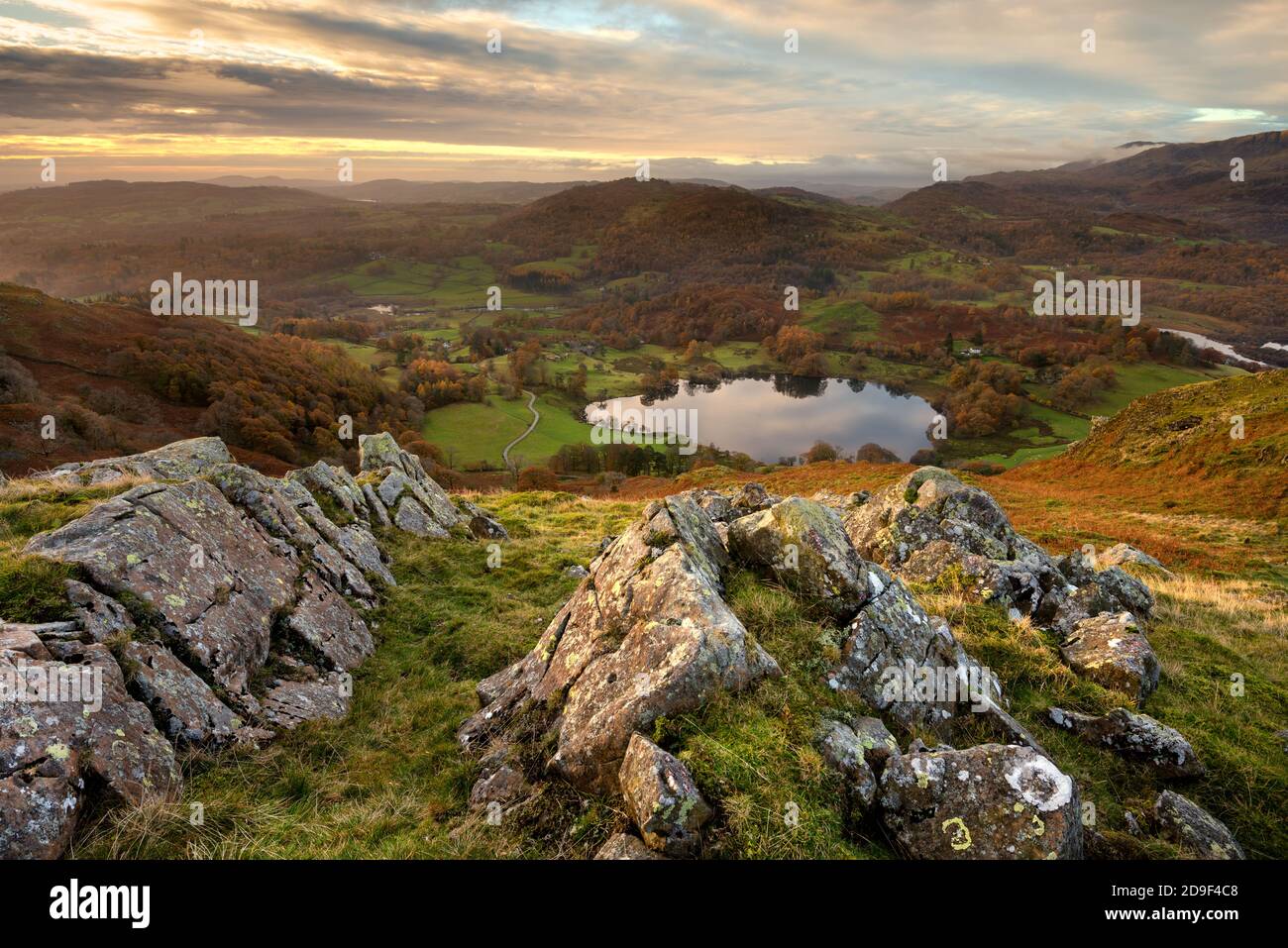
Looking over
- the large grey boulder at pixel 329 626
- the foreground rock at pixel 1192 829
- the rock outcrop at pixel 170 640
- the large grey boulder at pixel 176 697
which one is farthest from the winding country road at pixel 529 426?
the foreground rock at pixel 1192 829

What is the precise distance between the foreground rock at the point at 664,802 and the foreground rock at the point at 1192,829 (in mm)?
5991

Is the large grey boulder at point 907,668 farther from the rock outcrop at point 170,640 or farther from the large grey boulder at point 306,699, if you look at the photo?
the rock outcrop at point 170,640

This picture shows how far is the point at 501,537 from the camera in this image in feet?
75.4

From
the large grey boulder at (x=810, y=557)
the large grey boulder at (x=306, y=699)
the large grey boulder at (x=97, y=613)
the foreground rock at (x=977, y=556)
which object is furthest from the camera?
the foreground rock at (x=977, y=556)

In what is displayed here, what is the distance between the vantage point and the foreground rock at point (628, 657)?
7.26m

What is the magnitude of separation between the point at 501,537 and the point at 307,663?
1199 centimetres

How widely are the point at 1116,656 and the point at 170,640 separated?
52.3 feet

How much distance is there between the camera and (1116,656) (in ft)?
34.7

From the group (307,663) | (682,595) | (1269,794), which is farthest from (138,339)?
(1269,794)

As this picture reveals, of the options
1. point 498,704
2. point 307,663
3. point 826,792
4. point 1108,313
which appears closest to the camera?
point 826,792

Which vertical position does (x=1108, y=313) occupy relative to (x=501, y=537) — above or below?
above

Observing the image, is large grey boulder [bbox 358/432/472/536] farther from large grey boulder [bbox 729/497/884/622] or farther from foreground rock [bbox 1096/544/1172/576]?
foreground rock [bbox 1096/544/1172/576]

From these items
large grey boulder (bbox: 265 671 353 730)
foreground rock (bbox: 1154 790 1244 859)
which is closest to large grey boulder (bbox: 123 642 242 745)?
large grey boulder (bbox: 265 671 353 730)

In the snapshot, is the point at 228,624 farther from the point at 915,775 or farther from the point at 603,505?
the point at 603,505
